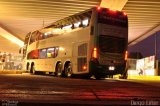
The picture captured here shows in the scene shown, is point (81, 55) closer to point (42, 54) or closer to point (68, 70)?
point (68, 70)

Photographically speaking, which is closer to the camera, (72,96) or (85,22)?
(72,96)

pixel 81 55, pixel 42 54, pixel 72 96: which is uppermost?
pixel 42 54

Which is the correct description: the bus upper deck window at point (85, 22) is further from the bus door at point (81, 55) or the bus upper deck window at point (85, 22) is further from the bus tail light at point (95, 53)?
the bus tail light at point (95, 53)

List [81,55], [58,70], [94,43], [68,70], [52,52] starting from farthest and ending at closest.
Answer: [52,52], [58,70], [68,70], [81,55], [94,43]

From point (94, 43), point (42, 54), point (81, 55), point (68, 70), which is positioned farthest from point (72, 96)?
point (42, 54)

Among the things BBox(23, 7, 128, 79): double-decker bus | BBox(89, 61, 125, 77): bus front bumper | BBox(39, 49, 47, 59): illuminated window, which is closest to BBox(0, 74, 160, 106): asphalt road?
BBox(89, 61, 125, 77): bus front bumper

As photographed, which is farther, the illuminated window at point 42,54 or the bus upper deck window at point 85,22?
the illuminated window at point 42,54

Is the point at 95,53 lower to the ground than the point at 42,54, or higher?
lower

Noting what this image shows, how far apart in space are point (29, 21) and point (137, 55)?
164ft

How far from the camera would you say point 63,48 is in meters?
20.9

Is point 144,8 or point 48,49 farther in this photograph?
point 144,8

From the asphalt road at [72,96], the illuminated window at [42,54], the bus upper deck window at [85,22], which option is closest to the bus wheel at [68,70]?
the bus upper deck window at [85,22]

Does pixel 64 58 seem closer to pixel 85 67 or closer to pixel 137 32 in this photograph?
pixel 85 67

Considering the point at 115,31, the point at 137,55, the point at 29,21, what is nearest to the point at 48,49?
the point at 115,31
